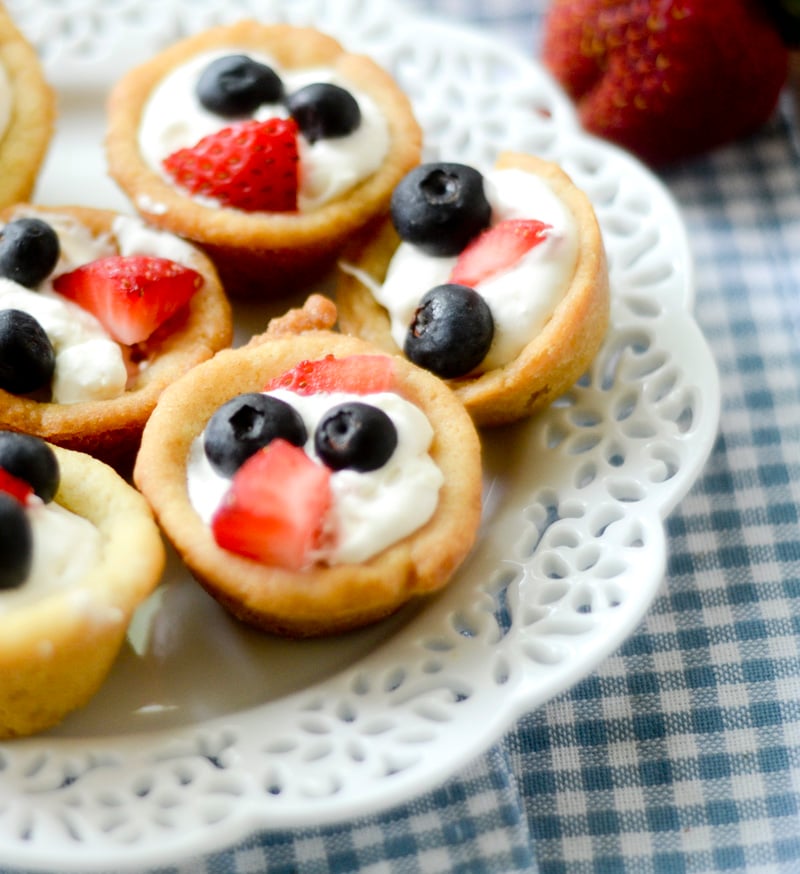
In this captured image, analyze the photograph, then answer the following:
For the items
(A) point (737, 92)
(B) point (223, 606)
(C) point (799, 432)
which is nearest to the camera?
(B) point (223, 606)

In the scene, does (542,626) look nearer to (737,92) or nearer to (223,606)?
(223,606)

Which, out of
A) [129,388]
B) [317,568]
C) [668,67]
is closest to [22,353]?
[129,388]

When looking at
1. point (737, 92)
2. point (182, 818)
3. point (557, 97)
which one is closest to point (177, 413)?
point (182, 818)

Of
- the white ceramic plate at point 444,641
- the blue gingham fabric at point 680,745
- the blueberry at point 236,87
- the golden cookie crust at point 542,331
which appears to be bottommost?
the blue gingham fabric at point 680,745

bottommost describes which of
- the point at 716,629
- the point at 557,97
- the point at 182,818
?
the point at 716,629

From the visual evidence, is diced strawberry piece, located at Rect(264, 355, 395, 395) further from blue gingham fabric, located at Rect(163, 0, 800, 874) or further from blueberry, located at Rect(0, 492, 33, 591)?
blue gingham fabric, located at Rect(163, 0, 800, 874)

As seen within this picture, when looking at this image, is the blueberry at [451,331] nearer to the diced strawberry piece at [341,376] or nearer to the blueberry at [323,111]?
the diced strawberry piece at [341,376]

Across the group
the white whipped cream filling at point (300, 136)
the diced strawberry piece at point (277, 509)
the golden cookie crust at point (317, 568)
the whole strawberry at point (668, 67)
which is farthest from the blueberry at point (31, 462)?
the whole strawberry at point (668, 67)

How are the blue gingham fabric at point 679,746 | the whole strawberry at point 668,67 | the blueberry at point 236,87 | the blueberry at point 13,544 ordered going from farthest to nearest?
the whole strawberry at point 668,67 → the blueberry at point 236,87 → the blue gingham fabric at point 679,746 → the blueberry at point 13,544
